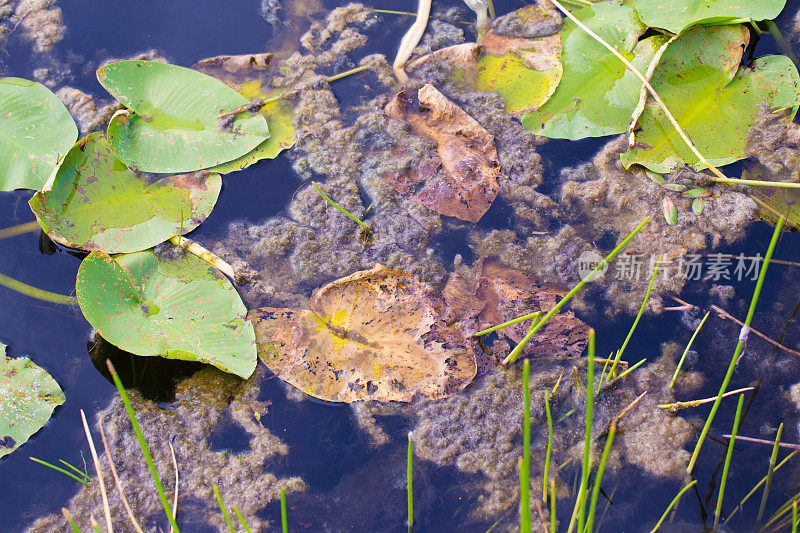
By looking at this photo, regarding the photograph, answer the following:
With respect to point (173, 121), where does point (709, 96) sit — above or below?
above

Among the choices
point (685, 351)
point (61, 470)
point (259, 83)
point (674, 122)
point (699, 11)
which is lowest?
point (61, 470)

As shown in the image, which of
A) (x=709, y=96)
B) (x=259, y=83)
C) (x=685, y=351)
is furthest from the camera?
(x=259, y=83)

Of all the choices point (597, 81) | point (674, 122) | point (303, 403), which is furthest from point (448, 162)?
point (303, 403)

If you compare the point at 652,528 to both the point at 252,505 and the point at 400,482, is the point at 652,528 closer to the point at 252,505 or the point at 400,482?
the point at 400,482

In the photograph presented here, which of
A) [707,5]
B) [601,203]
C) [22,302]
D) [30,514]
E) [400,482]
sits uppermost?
[707,5]

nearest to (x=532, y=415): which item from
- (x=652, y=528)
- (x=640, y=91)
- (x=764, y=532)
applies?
(x=652, y=528)

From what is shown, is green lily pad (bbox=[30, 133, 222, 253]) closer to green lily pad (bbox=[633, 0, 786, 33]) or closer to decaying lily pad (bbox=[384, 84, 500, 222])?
decaying lily pad (bbox=[384, 84, 500, 222])

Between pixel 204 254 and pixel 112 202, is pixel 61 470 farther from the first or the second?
pixel 112 202
